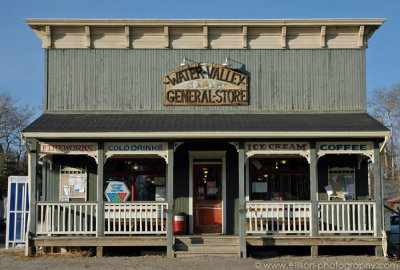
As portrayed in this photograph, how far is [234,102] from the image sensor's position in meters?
16.6

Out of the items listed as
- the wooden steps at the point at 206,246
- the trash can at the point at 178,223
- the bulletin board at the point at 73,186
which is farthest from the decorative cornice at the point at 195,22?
the wooden steps at the point at 206,246

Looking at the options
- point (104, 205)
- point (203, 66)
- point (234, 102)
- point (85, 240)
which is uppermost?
point (203, 66)

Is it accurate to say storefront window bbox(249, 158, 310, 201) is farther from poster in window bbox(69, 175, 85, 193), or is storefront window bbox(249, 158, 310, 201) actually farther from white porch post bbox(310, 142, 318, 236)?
poster in window bbox(69, 175, 85, 193)

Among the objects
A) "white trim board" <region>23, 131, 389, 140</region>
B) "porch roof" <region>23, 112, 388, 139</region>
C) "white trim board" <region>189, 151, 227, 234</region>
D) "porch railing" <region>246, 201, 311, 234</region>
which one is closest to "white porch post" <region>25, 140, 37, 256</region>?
"porch roof" <region>23, 112, 388, 139</region>

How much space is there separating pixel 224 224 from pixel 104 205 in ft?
12.8

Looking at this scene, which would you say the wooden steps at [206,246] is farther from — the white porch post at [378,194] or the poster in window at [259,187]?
the white porch post at [378,194]

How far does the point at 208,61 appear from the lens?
55.3 ft

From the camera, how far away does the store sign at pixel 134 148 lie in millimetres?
14805

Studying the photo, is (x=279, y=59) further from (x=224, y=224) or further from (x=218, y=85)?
(x=224, y=224)

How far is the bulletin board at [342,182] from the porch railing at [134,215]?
5.45 meters

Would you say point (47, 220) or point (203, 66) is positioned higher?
point (203, 66)

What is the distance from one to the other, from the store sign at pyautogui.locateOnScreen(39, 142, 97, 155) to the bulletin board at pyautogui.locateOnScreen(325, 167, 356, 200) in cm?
744

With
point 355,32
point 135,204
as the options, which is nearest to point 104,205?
point 135,204

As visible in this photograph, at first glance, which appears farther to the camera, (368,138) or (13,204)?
(13,204)
